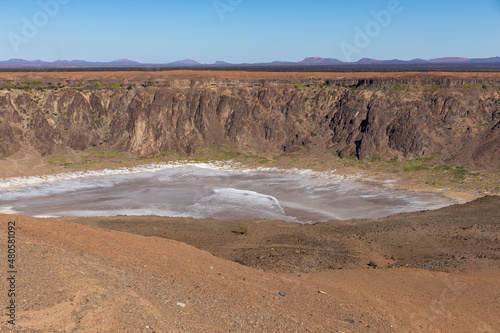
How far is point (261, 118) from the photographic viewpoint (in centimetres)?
6166

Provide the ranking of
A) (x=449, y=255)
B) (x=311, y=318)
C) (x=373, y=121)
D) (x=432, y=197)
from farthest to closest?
(x=373, y=121) → (x=432, y=197) → (x=449, y=255) → (x=311, y=318)

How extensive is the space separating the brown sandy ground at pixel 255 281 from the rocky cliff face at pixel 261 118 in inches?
1291

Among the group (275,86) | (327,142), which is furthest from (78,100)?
(327,142)

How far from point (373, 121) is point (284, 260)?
41616 millimetres

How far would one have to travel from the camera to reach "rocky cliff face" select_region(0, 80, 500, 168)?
180ft

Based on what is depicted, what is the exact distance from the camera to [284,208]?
3688 centimetres

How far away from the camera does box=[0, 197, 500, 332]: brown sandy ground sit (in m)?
11.3

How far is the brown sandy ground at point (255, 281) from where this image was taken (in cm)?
1128

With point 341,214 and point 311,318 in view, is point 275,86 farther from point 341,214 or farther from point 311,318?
point 311,318

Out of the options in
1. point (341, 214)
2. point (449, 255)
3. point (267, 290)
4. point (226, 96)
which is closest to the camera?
point (267, 290)

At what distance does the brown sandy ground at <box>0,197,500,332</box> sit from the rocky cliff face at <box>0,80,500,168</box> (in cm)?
3278

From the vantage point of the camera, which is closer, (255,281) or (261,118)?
(255,281)

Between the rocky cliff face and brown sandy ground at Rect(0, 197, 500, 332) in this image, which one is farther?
the rocky cliff face

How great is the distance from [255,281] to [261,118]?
47244 mm
